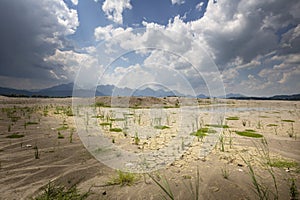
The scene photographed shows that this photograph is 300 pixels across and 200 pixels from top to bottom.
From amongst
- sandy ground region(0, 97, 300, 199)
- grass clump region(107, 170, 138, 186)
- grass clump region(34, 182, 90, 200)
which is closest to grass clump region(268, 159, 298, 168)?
sandy ground region(0, 97, 300, 199)

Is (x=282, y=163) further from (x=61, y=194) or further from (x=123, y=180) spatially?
(x=61, y=194)

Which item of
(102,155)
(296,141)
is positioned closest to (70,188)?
(102,155)

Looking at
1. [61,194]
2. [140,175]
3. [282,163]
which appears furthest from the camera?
[282,163]

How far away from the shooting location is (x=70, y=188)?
3.82 m

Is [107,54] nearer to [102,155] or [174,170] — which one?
[102,155]

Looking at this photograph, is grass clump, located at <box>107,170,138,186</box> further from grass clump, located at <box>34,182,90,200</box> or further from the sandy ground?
grass clump, located at <box>34,182,90,200</box>

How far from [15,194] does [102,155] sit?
2.64m

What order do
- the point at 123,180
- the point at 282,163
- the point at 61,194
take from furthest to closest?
the point at 282,163, the point at 123,180, the point at 61,194

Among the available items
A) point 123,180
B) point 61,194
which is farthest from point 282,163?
point 61,194

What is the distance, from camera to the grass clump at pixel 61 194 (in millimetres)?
3418

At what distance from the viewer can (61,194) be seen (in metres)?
3.53

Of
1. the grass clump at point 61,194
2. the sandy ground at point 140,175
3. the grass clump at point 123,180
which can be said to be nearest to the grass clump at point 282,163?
the sandy ground at point 140,175

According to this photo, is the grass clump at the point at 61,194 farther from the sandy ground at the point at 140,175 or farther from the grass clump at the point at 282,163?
the grass clump at the point at 282,163

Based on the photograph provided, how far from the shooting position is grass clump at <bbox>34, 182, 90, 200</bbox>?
11.2 ft
